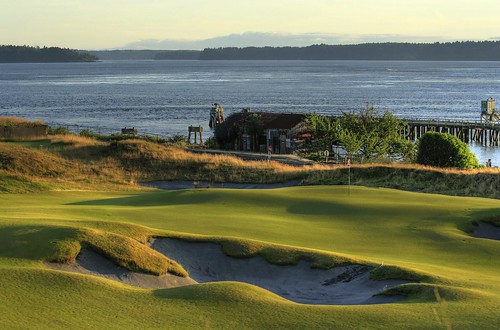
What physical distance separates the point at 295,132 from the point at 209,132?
117 ft

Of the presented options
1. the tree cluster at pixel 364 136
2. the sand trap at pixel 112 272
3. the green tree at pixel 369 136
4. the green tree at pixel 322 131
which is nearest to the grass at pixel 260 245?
the sand trap at pixel 112 272

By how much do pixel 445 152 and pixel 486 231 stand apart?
25876 millimetres

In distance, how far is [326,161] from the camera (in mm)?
53312

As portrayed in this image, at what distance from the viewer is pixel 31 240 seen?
1650cm

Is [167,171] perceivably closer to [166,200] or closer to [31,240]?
[166,200]

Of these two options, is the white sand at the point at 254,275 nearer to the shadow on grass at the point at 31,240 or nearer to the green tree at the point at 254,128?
the shadow on grass at the point at 31,240

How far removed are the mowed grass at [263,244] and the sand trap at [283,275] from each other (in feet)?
2.45

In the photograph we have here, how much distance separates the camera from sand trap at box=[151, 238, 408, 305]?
15692 millimetres

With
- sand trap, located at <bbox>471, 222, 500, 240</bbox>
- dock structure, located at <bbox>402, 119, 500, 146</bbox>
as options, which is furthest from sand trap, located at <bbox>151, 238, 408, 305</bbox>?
dock structure, located at <bbox>402, 119, 500, 146</bbox>

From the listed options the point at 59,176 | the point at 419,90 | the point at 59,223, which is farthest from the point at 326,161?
the point at 419,90

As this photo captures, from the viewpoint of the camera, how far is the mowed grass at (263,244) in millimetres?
12094

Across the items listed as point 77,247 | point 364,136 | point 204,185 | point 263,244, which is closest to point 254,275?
point 263,244

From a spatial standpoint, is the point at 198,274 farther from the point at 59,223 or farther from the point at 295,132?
the point at 295,132

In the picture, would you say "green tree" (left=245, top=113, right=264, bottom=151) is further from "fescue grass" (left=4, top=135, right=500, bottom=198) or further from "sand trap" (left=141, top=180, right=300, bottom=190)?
"sand trap" (left=141, top=180, right=300, bottom=190)
